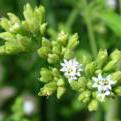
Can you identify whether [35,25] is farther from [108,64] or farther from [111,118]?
[111,118]

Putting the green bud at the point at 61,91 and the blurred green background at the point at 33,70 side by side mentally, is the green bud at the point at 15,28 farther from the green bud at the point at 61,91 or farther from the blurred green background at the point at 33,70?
the blurred green background at the point at 33,70

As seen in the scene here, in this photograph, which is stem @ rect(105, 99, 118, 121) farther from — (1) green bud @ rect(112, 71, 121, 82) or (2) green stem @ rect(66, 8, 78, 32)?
(2) green stem @ rect(66, 8, 78, 32)

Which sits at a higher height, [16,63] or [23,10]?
[16,63]


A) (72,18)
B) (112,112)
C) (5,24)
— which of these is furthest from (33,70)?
(5,24)

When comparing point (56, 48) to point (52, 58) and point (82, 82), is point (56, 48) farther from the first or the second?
point (82, 82)

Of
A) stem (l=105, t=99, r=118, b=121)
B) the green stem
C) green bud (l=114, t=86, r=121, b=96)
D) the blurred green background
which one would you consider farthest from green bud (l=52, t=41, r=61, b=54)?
the green stem

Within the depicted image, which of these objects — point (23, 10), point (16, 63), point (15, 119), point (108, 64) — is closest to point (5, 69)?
point (16, 63)
